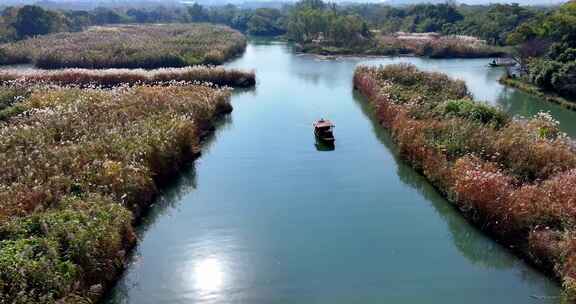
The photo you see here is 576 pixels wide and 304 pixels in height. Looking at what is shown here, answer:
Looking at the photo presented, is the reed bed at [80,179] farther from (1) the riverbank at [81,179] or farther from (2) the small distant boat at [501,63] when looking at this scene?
(2) the small distant boat at [501,63]

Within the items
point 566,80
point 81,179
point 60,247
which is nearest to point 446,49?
point 566,80

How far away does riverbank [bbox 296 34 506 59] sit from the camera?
52875 millimetres

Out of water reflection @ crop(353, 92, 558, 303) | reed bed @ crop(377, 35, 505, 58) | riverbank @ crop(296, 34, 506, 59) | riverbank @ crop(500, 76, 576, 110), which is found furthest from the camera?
riverbank @ crop(296, 34, 506, 59)

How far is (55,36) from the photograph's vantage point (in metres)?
57.6

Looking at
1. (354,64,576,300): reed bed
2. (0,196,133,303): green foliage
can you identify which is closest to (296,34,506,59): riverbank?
(354,64,576,300): reed bed

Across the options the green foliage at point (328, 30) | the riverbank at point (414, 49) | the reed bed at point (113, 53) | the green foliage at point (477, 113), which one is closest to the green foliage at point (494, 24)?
the riverbank at point (414, 49)

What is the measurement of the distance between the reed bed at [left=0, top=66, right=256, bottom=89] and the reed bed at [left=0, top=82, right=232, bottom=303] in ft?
26.1

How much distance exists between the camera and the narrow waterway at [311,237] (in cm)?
1152

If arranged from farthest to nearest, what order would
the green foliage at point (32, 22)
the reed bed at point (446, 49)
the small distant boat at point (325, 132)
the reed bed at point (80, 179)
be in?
the green foliage at point (32, 22)
the reed bed at point (446, 49)
the small distant boat at point (325, 132)
the reed bed at point (80, 179)

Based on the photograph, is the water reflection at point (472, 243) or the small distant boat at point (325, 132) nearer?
the water reflection at point (472, 243)

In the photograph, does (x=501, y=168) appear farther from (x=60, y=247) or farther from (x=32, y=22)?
(x=32, y=22)

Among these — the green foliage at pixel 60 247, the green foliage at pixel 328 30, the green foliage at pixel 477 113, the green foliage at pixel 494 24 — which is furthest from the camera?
the green foliage at pixel 328 30

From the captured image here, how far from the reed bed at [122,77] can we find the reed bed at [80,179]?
7.97 meters

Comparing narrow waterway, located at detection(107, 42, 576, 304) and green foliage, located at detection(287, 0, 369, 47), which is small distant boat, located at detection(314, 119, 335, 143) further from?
green foliage, located at detection(287, 0, 369, 47)
